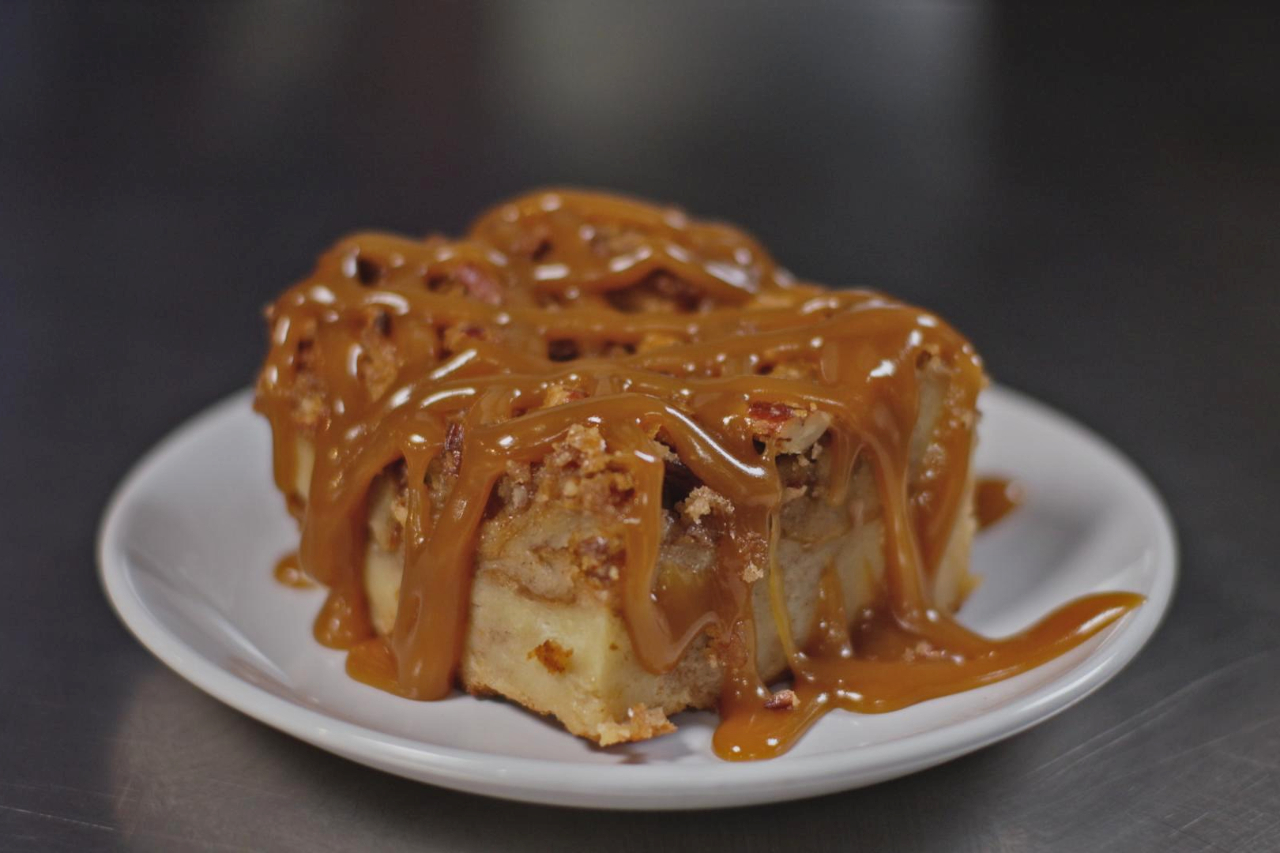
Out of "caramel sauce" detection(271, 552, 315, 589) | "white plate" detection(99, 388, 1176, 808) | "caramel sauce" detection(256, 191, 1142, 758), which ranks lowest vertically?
"caramel sauce" detection(271, 552, 315, 589)

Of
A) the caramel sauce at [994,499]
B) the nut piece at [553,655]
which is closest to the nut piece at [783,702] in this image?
the nut piece at [553,655]

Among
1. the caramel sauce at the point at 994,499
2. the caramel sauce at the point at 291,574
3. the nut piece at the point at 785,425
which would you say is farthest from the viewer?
the caramel sauce at the point at 994,499

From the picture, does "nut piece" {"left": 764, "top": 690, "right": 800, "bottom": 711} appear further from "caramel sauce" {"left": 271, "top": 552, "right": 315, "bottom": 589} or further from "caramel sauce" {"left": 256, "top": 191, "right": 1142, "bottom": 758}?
"caramel sauce" {"left": 271, "top": 552, "right": 315, "bottom": 589}

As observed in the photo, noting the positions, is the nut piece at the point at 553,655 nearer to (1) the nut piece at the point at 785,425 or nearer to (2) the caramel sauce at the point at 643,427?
(2) the caramel sauce at the point at 643,427

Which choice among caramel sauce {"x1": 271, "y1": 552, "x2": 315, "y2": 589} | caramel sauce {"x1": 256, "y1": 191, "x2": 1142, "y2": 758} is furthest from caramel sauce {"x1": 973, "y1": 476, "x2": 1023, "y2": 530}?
caramel sauce {"x1": 271, "y1": 552, "x2": 315, "y2": 589}

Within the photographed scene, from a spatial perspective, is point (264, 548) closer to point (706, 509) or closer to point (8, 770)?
point (8, 770)

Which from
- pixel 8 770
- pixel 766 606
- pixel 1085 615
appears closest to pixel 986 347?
pixel 1085 615

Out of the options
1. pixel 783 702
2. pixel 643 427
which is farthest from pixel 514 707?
pixel 643 427
